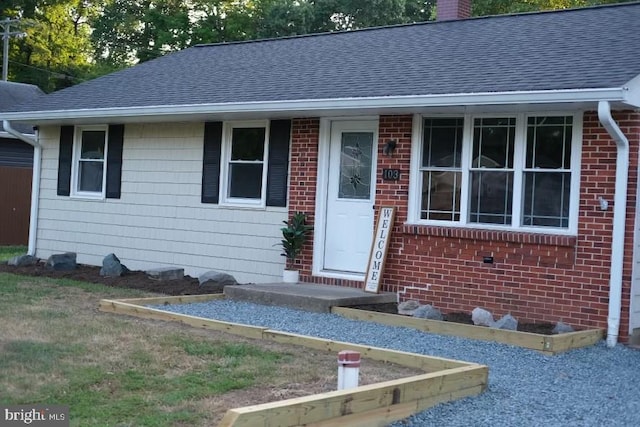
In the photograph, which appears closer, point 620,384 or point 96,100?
point 620,384

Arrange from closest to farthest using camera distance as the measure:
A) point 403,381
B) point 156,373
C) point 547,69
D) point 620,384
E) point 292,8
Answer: point 403,381 < point 156,373 < point 620,384 < point 547,69 < point 292,8

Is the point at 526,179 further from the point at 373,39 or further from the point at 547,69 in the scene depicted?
the point at 373,39

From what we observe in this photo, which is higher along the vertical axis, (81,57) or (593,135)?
(81,57)

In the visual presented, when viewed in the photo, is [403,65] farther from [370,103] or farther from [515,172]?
[515,172]

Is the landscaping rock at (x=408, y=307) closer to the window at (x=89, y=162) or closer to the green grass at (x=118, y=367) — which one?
the green grass at (x=118, y=367)

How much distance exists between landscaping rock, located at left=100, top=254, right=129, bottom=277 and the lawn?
12.8 ft

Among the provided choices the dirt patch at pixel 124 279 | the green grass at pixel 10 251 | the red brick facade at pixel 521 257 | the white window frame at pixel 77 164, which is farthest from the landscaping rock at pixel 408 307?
the green grass at pixel 10 251

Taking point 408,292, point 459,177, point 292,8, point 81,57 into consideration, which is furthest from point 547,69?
point 81,57

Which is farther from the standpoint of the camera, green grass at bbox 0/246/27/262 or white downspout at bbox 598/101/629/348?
green grass at bbox 0/246/27/262

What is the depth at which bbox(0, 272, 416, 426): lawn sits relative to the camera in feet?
17.1

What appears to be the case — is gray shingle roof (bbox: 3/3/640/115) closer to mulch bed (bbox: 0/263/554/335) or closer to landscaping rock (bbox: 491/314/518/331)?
landscaping rock (bbox: 491/314/518/331)

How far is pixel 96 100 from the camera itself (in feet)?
Result: 45.3

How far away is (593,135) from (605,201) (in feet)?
2.37

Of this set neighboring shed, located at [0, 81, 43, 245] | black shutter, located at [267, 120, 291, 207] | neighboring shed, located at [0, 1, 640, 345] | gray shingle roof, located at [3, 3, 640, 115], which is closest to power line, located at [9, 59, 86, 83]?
neighboring shed, located at [0, 81, 43, 245]
